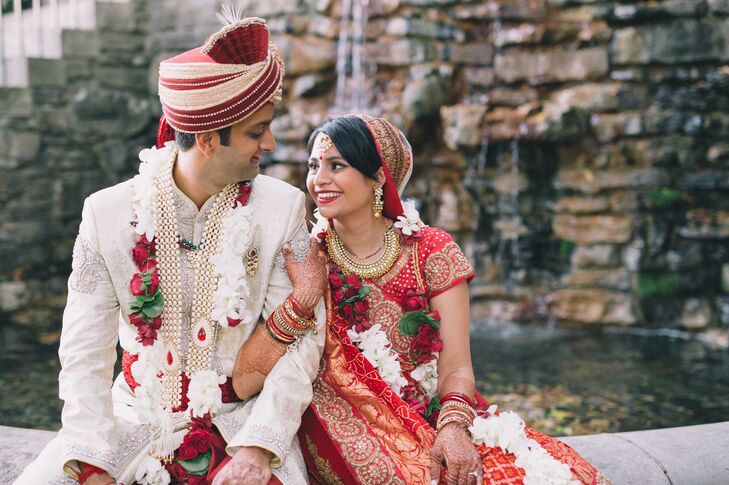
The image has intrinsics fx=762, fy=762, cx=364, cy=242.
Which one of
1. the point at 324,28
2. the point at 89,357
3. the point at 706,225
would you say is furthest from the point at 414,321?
the point at 324,28

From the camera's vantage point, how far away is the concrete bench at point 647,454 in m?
3.02

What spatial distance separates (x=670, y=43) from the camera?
7500mm

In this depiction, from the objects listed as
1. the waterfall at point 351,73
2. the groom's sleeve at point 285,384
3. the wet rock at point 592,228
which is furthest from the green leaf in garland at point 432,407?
the waterfall at point 351,73

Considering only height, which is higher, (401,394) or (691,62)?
(691,62)

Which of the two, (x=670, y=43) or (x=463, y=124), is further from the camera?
(x=463, y=124)

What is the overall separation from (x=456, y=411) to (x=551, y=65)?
597cm

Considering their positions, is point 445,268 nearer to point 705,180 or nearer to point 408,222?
point 408,222

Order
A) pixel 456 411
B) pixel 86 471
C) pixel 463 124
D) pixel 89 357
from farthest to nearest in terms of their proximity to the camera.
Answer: pixel 463 124 < pixel 456 411 < pixel 89 357 < pixel 86 471

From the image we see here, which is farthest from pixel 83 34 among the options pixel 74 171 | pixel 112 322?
pixel 112 322

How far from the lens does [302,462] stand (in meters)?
2.63

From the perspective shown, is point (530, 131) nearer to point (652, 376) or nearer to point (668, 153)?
point (668, 153)

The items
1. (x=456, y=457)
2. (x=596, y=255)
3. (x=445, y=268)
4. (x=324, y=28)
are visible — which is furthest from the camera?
(x=324, y=28)

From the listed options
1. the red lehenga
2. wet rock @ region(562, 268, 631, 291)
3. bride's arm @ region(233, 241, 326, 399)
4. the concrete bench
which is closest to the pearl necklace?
bride's arm @ region(233, 241, 326, 399)

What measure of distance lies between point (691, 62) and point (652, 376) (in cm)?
332
